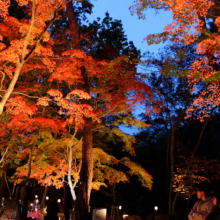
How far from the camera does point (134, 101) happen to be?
972 cm

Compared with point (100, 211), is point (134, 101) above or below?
above

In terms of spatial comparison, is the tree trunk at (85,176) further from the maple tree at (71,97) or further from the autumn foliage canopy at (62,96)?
the autumn foliage canopy at (62,96)

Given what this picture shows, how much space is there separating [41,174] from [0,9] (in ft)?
20.5

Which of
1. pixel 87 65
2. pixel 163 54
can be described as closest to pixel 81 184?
pixel 87 65

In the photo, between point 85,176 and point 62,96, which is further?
point 62,96

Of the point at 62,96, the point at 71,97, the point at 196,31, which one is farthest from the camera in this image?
the point at 62,96

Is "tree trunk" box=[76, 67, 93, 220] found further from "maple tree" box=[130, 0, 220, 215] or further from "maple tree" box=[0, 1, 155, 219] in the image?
"maple tree" box=[130, 0, 220, 215]

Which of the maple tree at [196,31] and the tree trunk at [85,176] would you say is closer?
the maple tree at [196,31]

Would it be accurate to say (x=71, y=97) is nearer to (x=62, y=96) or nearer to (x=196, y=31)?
(x=62, y=96)

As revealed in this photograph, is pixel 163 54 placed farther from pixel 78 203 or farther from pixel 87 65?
pixel 78 203

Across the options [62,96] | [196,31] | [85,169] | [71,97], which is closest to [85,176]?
[85,169]

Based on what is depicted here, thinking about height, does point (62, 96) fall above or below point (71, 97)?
above

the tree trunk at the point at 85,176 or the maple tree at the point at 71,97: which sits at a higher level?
the maple tree at the point at 71,97

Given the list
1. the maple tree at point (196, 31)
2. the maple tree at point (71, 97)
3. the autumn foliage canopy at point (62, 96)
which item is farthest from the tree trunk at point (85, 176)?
the maple tree at point (196, 31)
